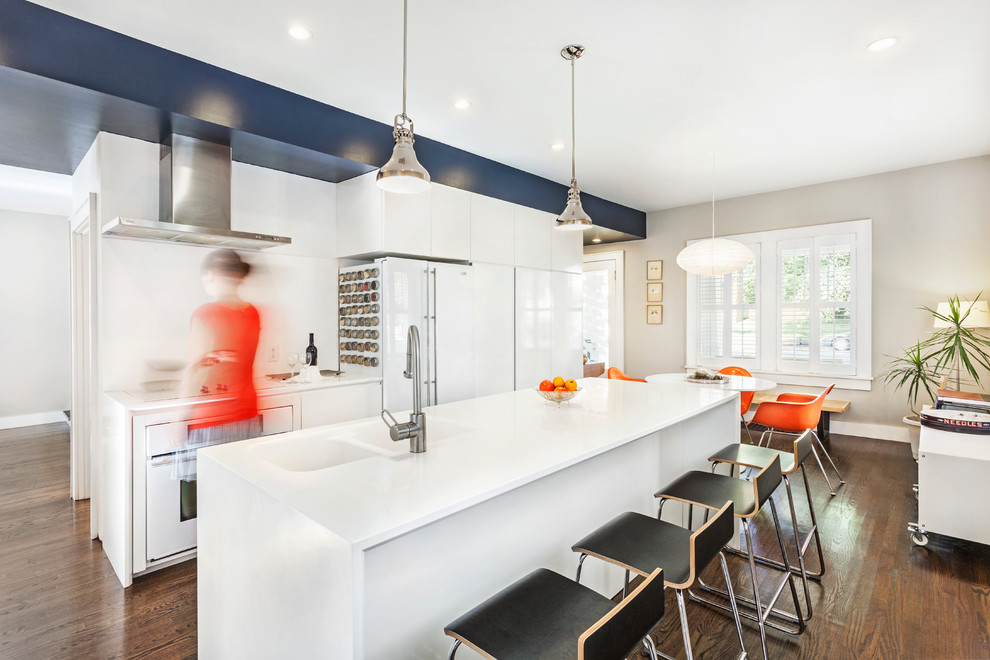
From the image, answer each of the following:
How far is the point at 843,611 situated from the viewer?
215 cm

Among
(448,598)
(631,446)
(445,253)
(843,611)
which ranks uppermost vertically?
(445,253)

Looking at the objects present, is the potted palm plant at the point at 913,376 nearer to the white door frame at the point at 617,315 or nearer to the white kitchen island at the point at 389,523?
the white door frame at the point at 617,315

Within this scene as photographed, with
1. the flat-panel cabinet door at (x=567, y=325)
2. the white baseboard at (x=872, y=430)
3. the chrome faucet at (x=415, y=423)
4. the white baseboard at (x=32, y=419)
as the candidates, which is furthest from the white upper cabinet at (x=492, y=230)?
the white baseboard at (x=32, y=419)

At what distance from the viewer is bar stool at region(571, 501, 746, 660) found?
135cm

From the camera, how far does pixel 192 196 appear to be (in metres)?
2.87

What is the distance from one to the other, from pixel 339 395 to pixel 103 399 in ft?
4.28

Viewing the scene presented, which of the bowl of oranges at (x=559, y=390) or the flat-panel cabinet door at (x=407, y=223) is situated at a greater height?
the flat-panel cabinet door at (x=407, y=223)

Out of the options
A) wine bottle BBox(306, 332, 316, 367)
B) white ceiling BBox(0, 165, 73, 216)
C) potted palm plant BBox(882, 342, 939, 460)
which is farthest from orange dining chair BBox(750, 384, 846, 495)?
white ceiling BBox(0, 165, 73, 216)

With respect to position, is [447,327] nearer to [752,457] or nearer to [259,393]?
[259,393]

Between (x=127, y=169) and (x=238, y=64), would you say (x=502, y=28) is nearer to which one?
(x=238, y=64)

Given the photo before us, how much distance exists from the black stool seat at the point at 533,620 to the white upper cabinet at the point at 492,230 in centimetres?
317

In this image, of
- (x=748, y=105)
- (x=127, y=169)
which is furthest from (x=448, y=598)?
(x=748, y=105)

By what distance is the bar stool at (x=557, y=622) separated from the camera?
96 cm

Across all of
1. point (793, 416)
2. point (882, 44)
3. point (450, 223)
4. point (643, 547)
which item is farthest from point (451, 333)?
point (882, 44)
